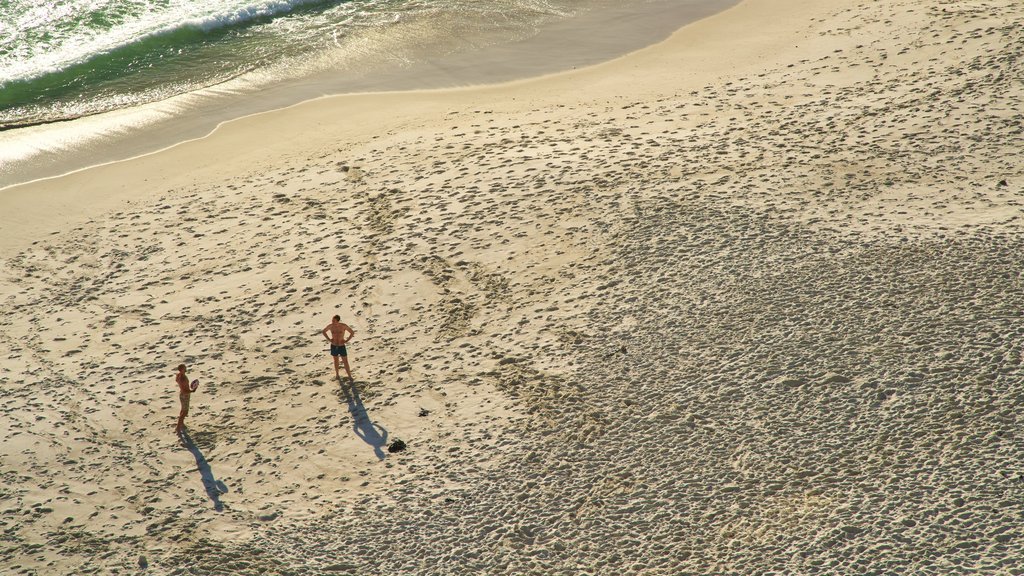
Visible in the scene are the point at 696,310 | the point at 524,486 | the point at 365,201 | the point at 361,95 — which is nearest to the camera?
the point at 524,486

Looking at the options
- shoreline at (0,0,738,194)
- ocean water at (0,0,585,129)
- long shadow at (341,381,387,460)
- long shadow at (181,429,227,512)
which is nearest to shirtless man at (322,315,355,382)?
long shadow at (341,381,387,460)

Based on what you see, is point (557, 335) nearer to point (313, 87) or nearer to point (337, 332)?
point (337, 332)

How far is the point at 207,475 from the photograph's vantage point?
10.8 metres

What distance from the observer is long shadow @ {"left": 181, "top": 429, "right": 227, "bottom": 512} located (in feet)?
34.3

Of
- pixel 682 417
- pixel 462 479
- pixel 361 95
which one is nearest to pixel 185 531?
pixel 462 479

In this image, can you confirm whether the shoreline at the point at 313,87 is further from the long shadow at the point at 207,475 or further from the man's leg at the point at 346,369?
the man's leg at the point at 346,369

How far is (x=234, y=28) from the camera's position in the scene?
24.6 m

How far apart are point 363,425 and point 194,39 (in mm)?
15959

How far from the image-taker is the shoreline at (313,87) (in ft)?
60.6

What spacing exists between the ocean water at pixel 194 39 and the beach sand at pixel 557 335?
13.7ft

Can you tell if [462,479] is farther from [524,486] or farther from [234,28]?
[234,28]

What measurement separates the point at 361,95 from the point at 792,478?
13031mm

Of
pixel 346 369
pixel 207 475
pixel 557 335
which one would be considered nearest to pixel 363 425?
pixel 346 369

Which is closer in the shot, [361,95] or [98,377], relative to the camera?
[98,377]
